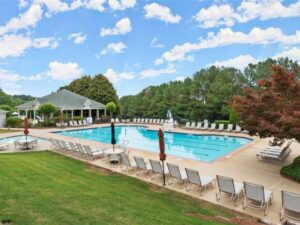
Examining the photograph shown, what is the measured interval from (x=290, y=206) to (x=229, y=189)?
5.70 ft

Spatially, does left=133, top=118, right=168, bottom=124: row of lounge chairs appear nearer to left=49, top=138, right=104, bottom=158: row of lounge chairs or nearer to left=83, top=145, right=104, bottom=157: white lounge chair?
left=49, top=138, right=104, bottom=158: row of lounge chairs

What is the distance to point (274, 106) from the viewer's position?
35.9ft

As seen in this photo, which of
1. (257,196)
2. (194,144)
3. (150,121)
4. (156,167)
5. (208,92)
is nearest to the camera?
(257,196)

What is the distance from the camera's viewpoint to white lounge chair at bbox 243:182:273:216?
7434 mm

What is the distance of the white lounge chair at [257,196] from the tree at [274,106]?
3020 mm

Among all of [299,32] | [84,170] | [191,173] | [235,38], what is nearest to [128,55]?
[235,38]

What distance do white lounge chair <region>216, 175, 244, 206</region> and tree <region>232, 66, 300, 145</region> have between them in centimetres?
287

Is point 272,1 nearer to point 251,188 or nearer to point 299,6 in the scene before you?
point 299,6

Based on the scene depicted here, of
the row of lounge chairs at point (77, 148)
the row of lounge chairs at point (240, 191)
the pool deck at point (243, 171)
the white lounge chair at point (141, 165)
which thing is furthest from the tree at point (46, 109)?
the row of lounge chairs at point (240, 191)

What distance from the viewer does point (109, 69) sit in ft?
167

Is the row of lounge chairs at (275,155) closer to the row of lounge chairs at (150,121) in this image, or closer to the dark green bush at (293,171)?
the dark green bush at (293,171)

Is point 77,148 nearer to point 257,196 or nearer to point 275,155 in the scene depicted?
point 275,155

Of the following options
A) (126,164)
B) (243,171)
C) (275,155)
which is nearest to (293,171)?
(243,171)

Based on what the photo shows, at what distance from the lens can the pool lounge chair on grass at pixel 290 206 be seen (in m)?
6.79
